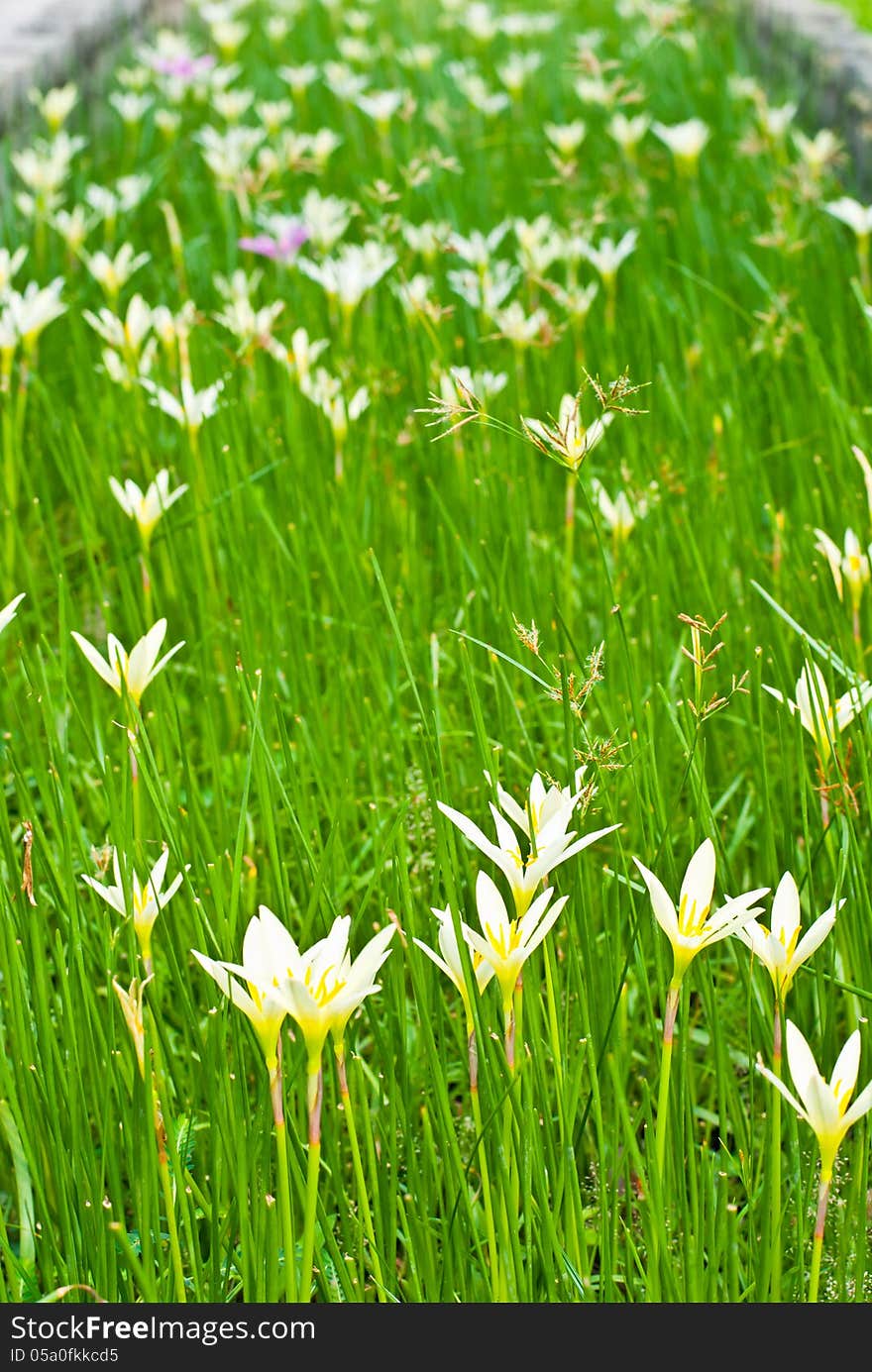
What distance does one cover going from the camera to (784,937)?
1.03 metres

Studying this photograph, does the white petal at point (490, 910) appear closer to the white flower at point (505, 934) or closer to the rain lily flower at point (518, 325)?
the white flower at point (505, 934)

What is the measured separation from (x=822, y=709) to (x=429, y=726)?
14.4 inches

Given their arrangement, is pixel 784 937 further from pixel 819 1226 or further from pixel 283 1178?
pixel 283 1178

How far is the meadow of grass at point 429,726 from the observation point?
115 cm

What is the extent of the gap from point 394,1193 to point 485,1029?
0.62ft

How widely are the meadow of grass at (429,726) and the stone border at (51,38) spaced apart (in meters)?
0.50

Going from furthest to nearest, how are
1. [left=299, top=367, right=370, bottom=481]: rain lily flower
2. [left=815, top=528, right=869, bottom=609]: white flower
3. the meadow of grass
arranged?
1. [left=299, top=367, right=370, bottom=481]: rain lily flower
2. [left=815, top=528, right=869, bottom=609]: white flower
3. the meadow of grass

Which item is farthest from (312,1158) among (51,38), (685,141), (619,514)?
(51,38)

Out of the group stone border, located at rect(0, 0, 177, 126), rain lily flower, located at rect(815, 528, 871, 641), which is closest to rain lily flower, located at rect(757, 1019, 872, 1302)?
rain lily flower, located at rect(815, 528, 871, 641)

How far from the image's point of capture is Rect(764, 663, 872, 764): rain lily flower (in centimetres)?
129

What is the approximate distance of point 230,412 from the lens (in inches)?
90.5

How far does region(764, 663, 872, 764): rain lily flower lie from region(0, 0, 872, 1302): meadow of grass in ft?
0.04

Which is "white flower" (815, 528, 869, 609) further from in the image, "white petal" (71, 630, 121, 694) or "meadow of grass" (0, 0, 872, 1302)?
"white petal" (71, 630, 121, 694)

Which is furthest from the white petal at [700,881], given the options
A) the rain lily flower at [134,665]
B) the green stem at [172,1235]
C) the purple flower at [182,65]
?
the purple flower at [182,65]
